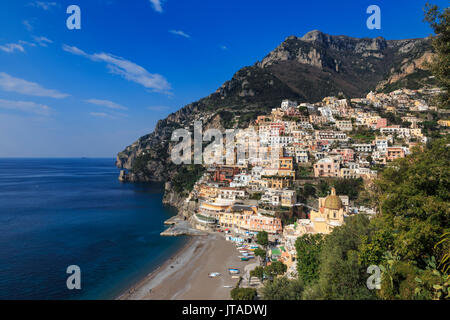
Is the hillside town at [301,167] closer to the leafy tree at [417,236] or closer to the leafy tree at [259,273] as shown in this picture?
the leafy tree at [259,273]

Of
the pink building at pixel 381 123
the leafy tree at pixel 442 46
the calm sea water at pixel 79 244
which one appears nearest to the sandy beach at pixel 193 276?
the calm sea water at pixel 79 244

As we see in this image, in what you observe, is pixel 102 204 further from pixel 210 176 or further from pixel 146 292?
pixel 146 292

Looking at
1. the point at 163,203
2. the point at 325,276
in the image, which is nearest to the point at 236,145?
the point at 163,203

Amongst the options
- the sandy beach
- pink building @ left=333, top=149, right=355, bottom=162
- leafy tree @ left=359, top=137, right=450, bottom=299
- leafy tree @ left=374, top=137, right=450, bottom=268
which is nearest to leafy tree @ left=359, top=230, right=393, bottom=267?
leafy tree @ left=359, top=137, right=450, bottom=299

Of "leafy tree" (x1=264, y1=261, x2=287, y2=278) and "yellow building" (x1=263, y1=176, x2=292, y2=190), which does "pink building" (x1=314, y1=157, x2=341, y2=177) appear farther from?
"leafy tree" (x1=264, y1=261, x2=287, y2=278)

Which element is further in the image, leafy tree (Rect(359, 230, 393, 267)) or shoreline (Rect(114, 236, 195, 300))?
shoreline (Rect(114, 236, 195, 300))

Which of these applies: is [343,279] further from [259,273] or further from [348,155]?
[348,155]
